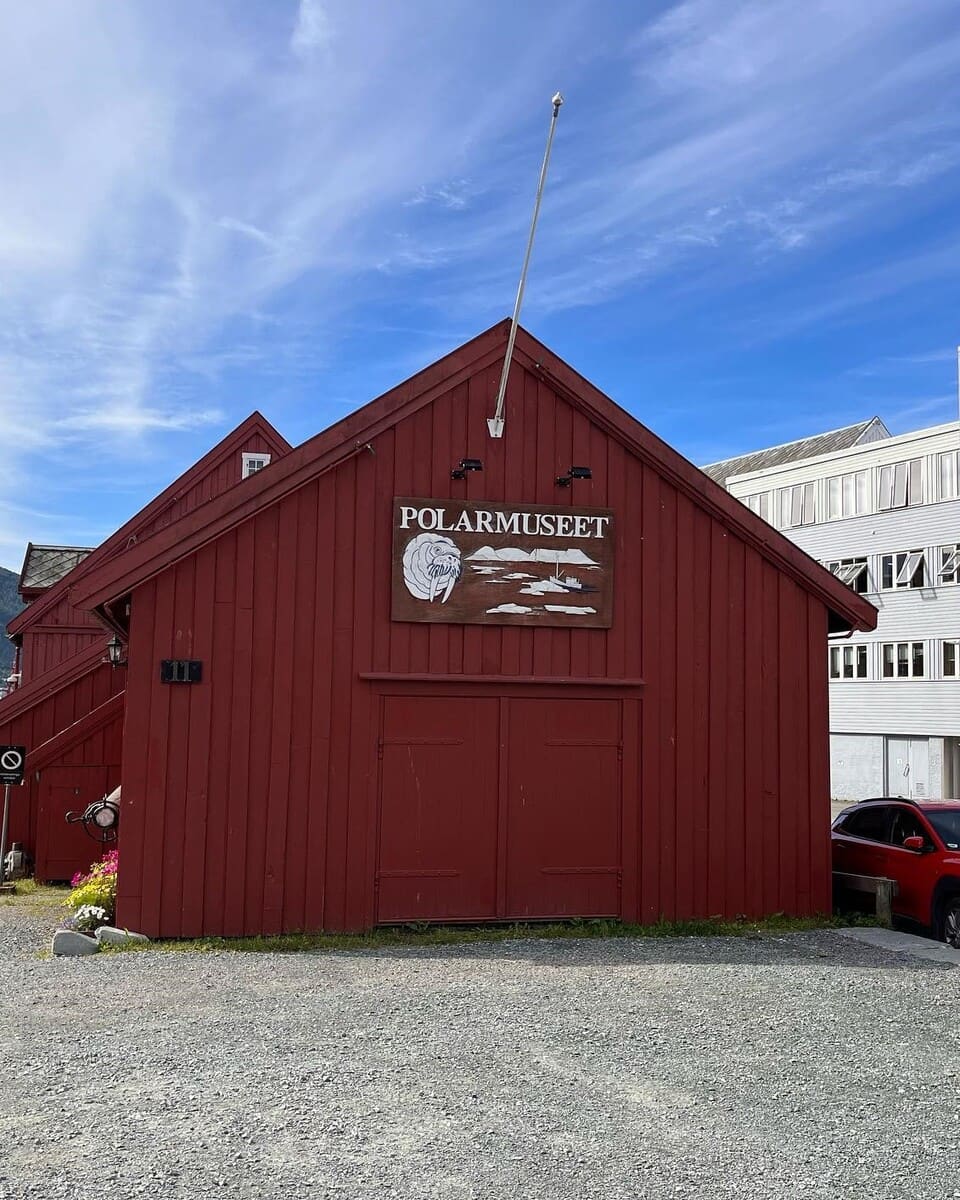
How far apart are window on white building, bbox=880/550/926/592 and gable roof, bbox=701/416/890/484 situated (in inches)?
233

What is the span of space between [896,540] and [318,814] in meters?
36.3

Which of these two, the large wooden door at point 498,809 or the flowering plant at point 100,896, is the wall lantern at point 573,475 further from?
the flowering plant at point 100,896

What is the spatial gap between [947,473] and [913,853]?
31.8m

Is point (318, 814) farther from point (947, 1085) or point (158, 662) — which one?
point (947, 1085)

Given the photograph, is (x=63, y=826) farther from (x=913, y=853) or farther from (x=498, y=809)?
(x=913, y=853)

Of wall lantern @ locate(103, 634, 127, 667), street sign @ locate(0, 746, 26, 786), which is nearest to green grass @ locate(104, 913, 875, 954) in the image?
wall lantern @ locate(103, 634, 127, 667)

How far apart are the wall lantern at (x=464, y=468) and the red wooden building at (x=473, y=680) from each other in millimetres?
48

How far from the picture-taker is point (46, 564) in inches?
1080

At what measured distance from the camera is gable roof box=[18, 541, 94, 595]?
1040 inches

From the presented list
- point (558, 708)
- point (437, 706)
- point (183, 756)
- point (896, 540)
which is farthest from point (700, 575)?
point (896, 540)

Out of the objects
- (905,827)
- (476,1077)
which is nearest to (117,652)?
(476,1077)

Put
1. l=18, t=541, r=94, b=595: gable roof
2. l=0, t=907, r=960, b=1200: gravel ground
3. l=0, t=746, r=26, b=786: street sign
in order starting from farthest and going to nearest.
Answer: l=18, t=541, r=94, b=595: gable roof, l=0, t=746, r=26, b=786: street sign, l=0, t=907, r=960, b=1200: gravel ground

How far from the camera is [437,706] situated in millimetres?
12609

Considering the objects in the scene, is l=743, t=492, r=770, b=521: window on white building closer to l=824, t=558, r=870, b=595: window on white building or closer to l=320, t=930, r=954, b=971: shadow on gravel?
l=824, t=558, r=870, b=595: window on white building
